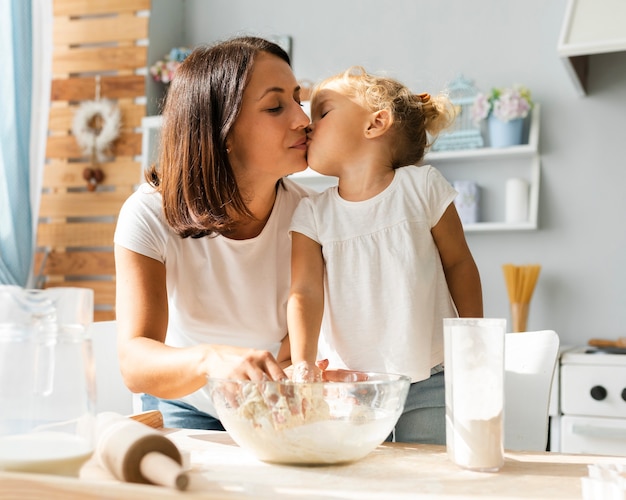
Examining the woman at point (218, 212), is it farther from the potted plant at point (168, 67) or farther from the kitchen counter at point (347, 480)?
the potted plant at point (168, 67)

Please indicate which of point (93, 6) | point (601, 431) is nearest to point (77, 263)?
point (93, 6)

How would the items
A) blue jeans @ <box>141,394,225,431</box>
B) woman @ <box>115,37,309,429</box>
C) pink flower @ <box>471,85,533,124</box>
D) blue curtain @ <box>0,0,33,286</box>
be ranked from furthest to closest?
blue curtain @ <box>0,0,33,286</box>
pink flower @ <box>471,85,533,124</box>
blue jeans @ <box>141,394,225,431</box>
woman @ <box>115,37,309,429</box>

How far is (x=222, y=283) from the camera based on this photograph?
5.07 feet

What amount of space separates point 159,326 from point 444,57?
2168mm

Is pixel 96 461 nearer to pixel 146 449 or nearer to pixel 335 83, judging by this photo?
pixel 146 449

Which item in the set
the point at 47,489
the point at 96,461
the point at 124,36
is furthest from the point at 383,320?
the point at 124,36

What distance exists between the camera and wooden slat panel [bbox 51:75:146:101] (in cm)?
334

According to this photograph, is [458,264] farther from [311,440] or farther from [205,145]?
[311,440]

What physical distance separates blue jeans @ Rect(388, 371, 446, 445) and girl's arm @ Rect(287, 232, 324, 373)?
203 millimetres

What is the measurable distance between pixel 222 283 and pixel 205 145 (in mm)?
285

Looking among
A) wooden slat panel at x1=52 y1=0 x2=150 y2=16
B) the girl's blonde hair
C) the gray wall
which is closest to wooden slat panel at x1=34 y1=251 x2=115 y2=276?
wooden slat panel at x1=52 y1=0 x2=150 y2=16

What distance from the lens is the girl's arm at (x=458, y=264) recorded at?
52.7 inches

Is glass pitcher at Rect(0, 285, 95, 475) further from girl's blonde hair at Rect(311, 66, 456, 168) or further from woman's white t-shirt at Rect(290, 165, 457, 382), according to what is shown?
girl's blonde hair at Rect(311, 66, 456, 168)

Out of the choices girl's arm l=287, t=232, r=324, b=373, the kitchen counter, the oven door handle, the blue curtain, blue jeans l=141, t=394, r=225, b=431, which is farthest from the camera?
the blue curtain
